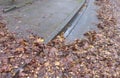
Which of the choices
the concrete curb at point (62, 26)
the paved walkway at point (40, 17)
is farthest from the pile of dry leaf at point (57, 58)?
the paved walkway at point (40, 17)

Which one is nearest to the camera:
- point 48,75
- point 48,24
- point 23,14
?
point 48,75

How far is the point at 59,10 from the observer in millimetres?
8891

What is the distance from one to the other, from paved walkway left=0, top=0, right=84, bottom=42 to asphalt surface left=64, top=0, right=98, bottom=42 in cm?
37

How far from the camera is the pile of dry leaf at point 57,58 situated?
4779 millimetres

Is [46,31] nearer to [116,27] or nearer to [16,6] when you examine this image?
[16,6]

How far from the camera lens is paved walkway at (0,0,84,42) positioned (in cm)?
662

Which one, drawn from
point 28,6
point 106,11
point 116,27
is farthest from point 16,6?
point 106,11

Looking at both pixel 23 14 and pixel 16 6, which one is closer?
pixel 23 14

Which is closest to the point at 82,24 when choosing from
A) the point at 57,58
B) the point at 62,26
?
the point at 62,26

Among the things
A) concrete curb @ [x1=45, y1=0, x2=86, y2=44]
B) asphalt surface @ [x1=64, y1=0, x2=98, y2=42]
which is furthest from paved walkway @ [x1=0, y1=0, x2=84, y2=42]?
asphalt surface @ [x1=64, y1=0, x2=98, y2=42]

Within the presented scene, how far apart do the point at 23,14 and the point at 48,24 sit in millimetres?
1242

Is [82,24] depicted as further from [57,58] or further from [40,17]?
[57,58]

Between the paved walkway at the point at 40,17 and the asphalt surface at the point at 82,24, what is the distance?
37cm

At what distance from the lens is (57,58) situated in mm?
5469
